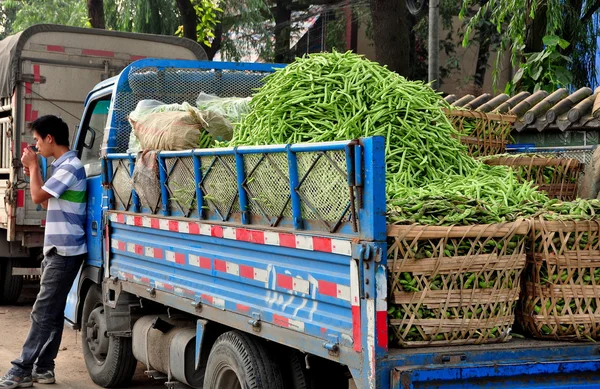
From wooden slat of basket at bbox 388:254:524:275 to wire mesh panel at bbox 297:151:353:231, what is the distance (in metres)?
0.33

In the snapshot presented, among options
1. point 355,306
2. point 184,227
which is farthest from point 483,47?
point 355,306

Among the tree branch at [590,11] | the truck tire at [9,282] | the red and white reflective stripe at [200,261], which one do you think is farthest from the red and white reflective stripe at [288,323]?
the tree branch at [590,11]

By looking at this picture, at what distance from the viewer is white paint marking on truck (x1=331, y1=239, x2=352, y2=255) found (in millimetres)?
3449

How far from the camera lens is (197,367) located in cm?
499

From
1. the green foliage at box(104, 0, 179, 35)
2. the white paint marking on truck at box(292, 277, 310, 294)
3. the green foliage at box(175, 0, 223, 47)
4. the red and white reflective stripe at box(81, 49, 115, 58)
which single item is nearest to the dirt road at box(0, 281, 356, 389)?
the white paint marking on truck at box(292, 277, 310, 294)

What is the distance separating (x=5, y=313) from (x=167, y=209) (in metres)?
5.91

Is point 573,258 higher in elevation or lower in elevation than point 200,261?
higher

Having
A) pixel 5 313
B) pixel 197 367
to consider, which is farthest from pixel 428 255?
pixel 5 313

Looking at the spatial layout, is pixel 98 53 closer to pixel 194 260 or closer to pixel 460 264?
pixel 194 260

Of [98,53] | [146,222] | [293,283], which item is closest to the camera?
[293,283]

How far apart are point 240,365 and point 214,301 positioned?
17.5 inches

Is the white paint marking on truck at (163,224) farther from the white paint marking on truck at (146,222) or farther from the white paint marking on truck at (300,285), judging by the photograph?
the white paint marking on truck at (300,285)

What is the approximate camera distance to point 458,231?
3488mm

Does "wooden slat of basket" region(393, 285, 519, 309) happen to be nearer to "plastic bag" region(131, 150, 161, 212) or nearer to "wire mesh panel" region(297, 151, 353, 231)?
"wire mesh panel" region(297, 151, 353, 231)
